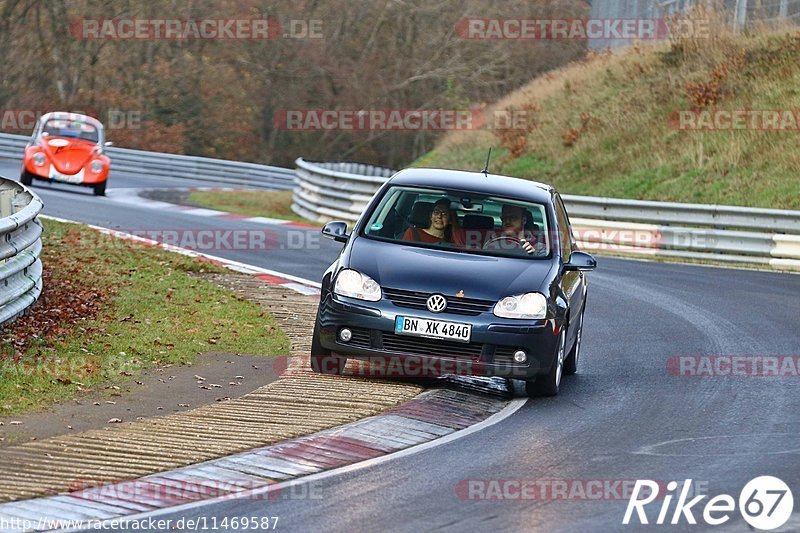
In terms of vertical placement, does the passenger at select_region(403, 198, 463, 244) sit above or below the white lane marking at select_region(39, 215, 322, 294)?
above

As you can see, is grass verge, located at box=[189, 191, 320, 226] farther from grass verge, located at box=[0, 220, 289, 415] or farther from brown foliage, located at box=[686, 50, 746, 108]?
grass verge, located at box=[0, 220, 289, 415]

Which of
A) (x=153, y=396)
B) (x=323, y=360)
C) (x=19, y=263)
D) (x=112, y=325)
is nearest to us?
(x=153, y=396)

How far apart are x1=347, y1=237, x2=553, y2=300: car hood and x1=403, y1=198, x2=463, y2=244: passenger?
0.22 meters

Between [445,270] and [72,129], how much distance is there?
19622mm

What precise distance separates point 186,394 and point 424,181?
2820 millimetres

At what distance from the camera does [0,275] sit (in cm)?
1084

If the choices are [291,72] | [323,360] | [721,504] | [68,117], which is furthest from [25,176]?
[291,72]

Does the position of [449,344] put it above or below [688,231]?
above

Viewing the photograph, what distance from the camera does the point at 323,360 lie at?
10.3m

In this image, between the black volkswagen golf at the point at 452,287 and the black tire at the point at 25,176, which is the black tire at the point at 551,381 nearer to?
the black volkswagen golf at the point at 452,287

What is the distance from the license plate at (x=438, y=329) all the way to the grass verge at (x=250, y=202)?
18698mm

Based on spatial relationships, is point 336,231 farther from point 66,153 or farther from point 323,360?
point 66,153

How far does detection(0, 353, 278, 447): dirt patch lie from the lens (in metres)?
8.20

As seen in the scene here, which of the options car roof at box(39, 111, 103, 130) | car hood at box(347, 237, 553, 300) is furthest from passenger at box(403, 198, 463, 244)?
car roof at box(39, 111, 103, 130)
